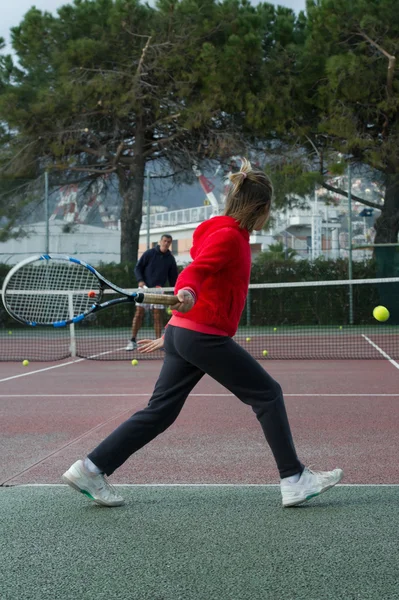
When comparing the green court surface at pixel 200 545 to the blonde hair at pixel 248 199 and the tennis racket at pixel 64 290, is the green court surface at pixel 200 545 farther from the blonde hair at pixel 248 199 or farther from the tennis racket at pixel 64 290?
the blonde hair at pixel 248 199

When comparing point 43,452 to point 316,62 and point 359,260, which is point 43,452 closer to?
point 359,260

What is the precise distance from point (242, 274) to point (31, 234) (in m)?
18.1

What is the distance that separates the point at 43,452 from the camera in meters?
5.25

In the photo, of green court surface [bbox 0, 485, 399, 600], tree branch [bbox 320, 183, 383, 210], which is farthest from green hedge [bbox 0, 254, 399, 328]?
green court surface [bbox 0, 485, 399, 600]

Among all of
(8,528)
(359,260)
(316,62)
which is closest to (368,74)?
(316,62)

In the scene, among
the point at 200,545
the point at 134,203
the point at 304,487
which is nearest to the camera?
the point at 200,545

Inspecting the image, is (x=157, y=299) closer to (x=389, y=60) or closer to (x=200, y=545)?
(x=200, y=545)

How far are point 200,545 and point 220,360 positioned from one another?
0.79 meters

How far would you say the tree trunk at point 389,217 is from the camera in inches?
793

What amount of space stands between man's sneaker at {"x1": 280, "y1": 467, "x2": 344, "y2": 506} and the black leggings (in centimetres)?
5

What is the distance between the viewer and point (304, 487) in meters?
3.74

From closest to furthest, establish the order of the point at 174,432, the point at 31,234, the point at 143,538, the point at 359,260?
the point at 143,538 < the point at 174,432 < the point at 359,260 < the point at 31,234

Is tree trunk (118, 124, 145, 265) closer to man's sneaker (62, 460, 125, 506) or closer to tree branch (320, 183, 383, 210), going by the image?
tree branch (320, 183, 383, 210)

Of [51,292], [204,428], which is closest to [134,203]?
[51,292]
